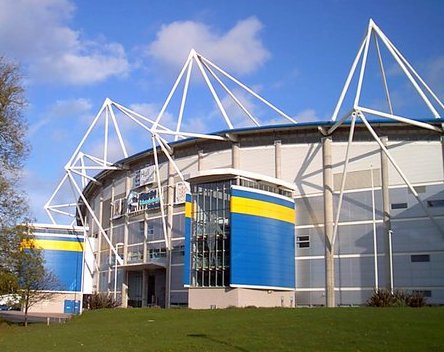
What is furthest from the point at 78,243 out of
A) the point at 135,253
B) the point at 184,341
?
the point at 184,341

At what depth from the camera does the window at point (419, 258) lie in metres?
50.3

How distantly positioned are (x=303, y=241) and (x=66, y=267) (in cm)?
4034

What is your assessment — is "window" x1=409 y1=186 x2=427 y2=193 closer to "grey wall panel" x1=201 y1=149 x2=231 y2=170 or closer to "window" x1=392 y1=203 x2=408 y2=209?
"window" x1=392 y1=203 x2=408 y2=209

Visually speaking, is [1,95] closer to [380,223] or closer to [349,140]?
[349,140]

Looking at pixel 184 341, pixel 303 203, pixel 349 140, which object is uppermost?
pixel 349 140

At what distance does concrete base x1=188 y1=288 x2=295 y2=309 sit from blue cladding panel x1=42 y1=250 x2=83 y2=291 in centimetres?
3610

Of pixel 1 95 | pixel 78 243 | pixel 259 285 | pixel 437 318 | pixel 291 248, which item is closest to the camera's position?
pixel 437 318

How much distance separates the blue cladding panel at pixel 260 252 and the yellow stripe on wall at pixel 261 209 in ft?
1.39

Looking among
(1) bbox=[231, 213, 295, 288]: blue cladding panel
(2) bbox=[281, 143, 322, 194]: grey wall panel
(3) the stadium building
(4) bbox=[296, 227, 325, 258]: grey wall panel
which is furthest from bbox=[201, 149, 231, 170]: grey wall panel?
(4) bbox=[296, 227, 325, 258]: grey wall panel

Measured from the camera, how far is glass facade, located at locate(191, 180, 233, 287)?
50906 millimetres

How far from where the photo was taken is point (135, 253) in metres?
73.7

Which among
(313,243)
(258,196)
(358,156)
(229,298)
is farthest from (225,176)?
(358,156)

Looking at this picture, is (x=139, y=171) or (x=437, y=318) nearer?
(x=437, y=318)

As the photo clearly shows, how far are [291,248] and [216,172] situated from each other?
10714 mm
